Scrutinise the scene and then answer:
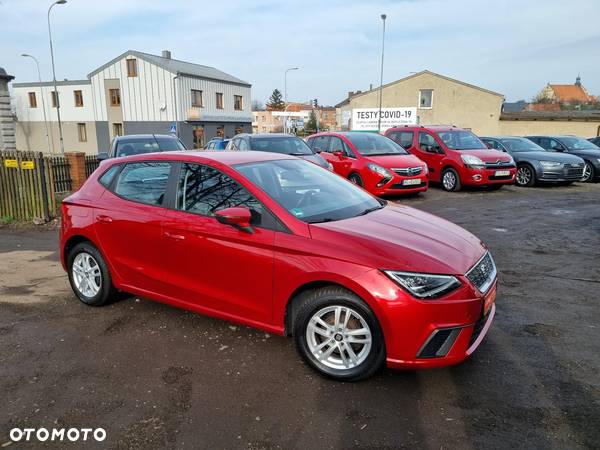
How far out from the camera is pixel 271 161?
4309 mm

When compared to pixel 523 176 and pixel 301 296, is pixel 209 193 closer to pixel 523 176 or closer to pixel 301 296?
pixel 301 296

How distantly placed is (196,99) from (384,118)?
18526mm

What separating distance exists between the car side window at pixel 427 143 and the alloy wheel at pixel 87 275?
430 inches

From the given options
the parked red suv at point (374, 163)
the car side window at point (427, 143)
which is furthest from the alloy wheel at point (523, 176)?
the parked red suv at point (374, 163)

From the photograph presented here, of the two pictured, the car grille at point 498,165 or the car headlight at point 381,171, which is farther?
the car grille at point 498,165

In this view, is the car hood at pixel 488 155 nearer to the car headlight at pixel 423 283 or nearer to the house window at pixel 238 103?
the car headlight at pixel 423 283

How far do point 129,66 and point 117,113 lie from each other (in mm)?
4522

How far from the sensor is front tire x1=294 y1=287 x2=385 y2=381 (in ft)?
10.3

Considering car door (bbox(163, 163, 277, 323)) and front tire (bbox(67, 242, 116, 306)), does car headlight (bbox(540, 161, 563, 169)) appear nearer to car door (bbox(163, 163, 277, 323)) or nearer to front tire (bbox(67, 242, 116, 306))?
car door (bbox(163, 163, 277, 323))

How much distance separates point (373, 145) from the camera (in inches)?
477

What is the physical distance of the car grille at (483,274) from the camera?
3.20 metres

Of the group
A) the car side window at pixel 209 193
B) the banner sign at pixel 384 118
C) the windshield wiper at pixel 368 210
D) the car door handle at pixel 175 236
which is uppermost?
the banner sign at pixel 384 118

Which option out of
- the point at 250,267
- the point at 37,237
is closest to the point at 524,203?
the point at 250,267

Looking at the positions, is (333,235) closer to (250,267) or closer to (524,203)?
(250,267)
